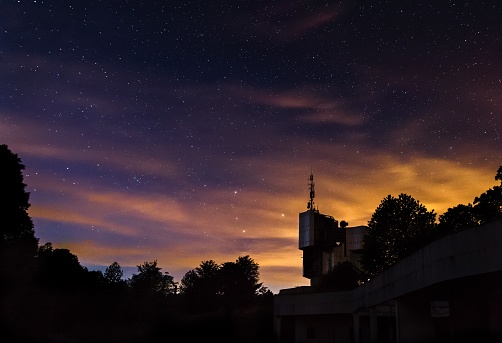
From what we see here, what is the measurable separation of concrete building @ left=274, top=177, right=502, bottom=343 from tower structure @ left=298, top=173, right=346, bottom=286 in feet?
127

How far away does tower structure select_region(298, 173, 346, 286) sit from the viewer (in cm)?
Answer: 9862

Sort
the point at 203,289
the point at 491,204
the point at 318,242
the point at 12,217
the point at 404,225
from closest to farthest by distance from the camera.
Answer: the point at 12,217, the point at 491,204, the point at 404,225, the point at 318,242, the point at 203,289

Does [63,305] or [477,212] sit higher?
[477,212]

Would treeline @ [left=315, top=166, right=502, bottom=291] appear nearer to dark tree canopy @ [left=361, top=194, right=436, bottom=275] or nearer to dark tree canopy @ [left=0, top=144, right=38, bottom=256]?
dark tree canopy @ [left=361, top=194, right=436, bottom=275]

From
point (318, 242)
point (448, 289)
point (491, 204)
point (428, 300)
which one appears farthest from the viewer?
point (318, 242)

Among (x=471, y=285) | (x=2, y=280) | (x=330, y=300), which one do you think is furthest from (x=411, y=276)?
(x=2, y=280)

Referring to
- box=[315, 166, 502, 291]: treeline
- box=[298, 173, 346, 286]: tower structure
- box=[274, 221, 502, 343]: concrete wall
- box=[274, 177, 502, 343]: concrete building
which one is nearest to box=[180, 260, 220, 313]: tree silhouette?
box=[298, 173, 346, 286]: tower structure

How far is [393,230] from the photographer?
3071 inches

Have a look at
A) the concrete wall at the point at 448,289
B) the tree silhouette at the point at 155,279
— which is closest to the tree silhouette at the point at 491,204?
the concrete wall at the point at 448,289

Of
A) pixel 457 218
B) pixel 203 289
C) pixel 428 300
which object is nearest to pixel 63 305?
pixel 428 300

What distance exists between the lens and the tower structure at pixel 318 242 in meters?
98.6

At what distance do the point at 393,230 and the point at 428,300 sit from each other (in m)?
42.8

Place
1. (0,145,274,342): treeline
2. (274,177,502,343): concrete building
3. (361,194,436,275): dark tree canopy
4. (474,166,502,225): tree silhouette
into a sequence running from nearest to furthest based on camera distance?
1. (274,177,502,343): concrete building
2. (0,145,274,342): treeline
3. (474,166,502,225): tree silhouette
4. (361,194,436,275): dark tree canopy

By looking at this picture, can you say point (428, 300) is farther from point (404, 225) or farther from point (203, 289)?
point (203, 289)
